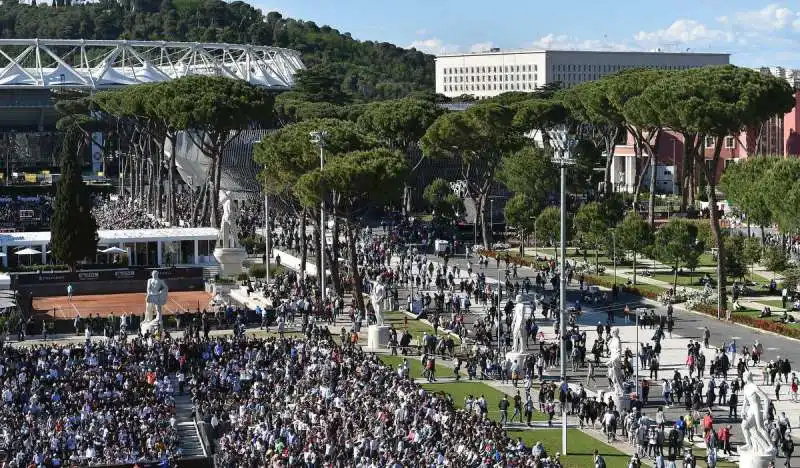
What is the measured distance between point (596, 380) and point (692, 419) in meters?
8.69

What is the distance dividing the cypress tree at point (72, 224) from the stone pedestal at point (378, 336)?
24.7 m

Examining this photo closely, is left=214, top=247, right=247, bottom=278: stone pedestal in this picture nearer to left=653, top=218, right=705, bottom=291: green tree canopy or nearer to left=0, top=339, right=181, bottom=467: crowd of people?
left=653, top=218, right=705, bottom=291: green tree canopy

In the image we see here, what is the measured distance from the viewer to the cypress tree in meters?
74.5

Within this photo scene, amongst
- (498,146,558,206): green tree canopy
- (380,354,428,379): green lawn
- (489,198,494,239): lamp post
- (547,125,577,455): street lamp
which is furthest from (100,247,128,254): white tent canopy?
(547,125,577,455): street lamp

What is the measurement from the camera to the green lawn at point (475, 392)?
44375mm


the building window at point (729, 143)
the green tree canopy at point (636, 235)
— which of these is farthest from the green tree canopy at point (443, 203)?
the building window at point (729, 143)

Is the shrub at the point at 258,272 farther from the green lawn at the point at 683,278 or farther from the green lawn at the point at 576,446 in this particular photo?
the green lawn at the point at 576,446

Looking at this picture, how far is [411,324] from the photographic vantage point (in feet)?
202

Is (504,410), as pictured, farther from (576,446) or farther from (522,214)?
(522,214)

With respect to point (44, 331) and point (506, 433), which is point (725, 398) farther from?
point (44, 331)

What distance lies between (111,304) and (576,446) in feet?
117

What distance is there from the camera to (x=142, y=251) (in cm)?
8175

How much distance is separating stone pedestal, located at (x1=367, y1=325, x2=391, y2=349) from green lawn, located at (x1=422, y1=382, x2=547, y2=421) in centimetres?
734

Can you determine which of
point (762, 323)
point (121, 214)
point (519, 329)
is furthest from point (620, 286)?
point (121, 214)
